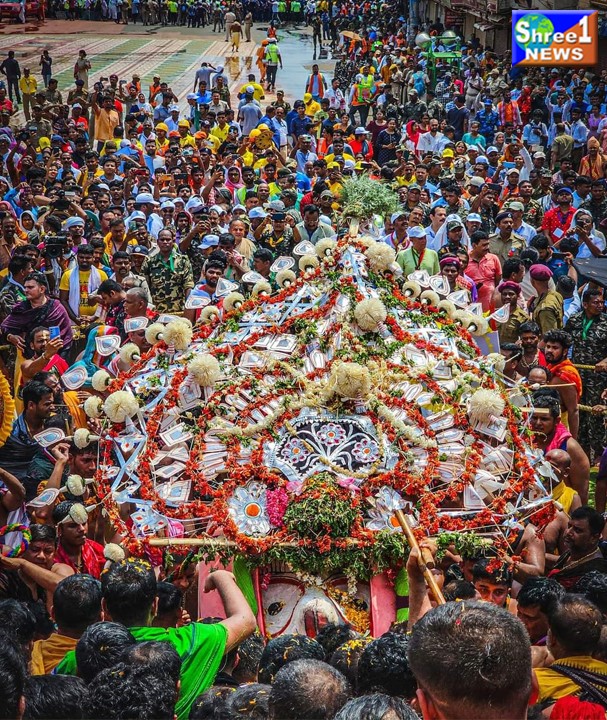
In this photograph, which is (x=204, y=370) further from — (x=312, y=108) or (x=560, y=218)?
(x=312, y=108)

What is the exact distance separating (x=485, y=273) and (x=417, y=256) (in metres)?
0.76

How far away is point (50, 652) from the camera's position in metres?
4.29

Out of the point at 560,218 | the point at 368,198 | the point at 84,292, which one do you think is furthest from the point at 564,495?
the point at 560,218

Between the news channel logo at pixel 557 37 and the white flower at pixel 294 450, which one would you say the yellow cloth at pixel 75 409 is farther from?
the news channel logo at pixel 557 37

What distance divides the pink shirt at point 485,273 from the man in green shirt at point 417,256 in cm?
38

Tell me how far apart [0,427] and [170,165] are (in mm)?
10179

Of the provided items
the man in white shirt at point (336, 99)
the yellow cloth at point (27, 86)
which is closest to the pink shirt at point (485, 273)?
the man in white shirt at point (336, 99)

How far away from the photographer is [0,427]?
616cm

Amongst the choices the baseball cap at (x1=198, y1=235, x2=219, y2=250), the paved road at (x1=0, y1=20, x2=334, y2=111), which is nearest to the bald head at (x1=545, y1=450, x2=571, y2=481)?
the baseball cap at (x1=198, y1=235, x2=219, y2=250)

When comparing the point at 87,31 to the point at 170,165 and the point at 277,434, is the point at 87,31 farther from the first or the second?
the point at 277,434

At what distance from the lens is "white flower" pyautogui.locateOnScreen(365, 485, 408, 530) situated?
5812mm

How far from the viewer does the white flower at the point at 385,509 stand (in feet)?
19.1

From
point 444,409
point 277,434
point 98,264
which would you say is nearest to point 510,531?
point 444,409

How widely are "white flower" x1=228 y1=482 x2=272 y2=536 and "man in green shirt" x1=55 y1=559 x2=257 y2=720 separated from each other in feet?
3.57
